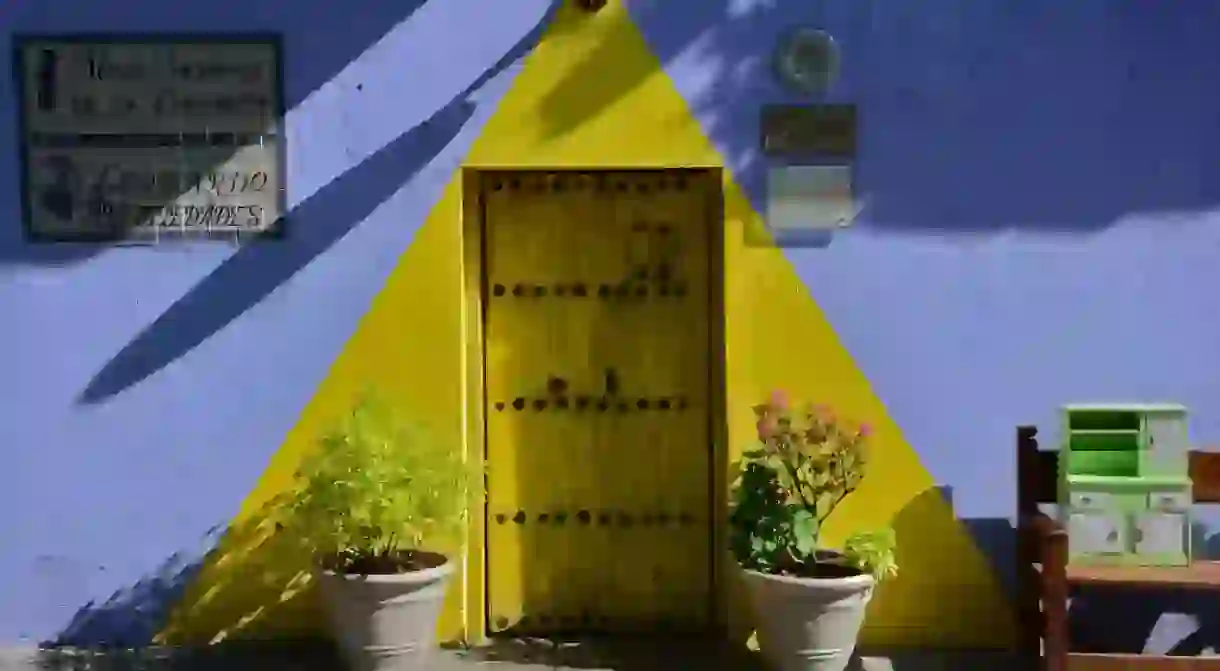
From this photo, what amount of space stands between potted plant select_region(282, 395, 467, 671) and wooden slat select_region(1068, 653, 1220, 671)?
2531 millimetres

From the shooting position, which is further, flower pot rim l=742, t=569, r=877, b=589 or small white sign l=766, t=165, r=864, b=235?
small white sign l=766, t=165, r=864, b=235

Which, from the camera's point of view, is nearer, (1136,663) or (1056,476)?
(1136,663)

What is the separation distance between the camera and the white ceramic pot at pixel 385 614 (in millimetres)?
5590

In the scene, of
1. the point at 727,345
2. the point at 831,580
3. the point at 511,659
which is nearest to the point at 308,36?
the point at 727,345

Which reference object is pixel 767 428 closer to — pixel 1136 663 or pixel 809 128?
pixel 809 128

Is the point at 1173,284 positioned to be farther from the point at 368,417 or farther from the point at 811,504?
the point at 368,417

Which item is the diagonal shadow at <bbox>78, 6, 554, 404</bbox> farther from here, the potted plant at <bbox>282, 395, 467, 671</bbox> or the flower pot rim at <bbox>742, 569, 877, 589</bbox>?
the flower pot rim at <bbox>742, 569, 877, 589</bbox>

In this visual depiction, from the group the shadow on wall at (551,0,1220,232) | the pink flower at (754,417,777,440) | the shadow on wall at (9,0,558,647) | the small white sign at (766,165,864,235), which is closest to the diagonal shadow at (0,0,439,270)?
the shadow on wall at (9,0,558,647)

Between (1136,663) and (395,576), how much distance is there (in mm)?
2917

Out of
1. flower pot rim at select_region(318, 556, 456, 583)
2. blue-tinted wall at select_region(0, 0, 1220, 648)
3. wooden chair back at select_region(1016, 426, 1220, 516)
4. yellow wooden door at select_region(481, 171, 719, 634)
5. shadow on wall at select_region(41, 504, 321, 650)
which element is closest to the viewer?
flower pot rim at select_region(318, 556, 456, 583)

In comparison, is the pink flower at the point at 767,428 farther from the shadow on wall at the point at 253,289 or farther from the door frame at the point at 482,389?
the shadow on wall at the point at 253,289

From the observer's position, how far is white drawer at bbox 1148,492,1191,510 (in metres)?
5.62

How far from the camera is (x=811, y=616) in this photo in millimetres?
5582

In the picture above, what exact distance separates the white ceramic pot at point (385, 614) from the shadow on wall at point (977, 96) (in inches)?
80.0
